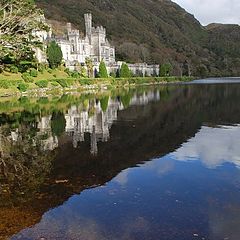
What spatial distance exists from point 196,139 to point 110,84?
7784 cm

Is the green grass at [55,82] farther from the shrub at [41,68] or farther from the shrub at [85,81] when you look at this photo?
the shrub at [41,68]

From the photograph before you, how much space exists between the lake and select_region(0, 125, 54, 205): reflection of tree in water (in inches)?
1.5

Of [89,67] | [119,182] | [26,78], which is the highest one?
[89,67]

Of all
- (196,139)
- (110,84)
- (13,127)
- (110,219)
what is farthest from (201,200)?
(110,84)

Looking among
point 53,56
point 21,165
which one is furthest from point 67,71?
point 21,165

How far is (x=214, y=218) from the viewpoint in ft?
37.3

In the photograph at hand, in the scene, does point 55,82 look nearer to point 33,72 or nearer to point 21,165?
point 33,72

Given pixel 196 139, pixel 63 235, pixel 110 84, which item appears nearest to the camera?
pixel 63 235

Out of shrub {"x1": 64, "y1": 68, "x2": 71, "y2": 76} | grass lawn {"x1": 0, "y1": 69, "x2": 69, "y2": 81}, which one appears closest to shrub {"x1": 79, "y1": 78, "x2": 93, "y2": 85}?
grass lawn {"x1": 0, "y1": 69, "x2": 69, "y2": 81}

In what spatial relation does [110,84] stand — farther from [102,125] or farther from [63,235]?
[63,235]

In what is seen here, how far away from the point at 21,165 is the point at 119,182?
17.0 feet

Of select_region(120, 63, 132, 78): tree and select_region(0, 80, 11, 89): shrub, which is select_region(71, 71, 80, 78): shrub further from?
select_region(0, 80, 11, 89): shrub

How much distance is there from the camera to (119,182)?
15.4 m

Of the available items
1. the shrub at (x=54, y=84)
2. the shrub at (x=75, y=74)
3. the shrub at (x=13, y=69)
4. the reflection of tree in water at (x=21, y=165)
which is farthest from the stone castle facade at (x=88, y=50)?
the reflection of tree in water at (x=21, y=165)
